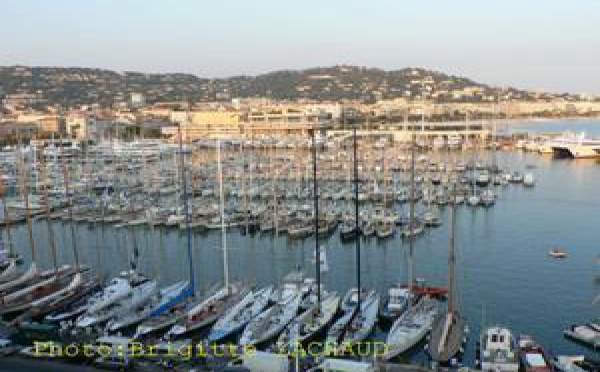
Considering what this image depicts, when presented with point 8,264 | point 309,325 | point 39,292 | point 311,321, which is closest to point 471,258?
point 311,321

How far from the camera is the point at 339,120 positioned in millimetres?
108188

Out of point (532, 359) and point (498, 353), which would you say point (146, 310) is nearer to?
point (498, 353)

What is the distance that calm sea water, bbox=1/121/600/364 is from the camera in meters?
22.2

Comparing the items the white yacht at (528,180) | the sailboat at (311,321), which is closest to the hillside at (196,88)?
the white yacht at (528,180)

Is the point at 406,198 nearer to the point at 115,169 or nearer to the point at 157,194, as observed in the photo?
the point at 157,194

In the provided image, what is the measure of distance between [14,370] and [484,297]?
16.1 meters

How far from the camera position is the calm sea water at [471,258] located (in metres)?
22.2

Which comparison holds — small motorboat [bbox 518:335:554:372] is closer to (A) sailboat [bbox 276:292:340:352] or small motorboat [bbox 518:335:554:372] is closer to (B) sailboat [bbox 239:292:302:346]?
(A) sailboat [bbox 276:292:340:352]

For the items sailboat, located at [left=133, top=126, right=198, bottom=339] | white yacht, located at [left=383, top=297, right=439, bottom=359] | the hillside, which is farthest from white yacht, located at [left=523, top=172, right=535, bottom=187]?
the hillside

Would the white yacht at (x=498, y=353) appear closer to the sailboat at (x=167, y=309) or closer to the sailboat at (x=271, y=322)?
the sailboat at (x=271, y=322)

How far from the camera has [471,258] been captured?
29.0m

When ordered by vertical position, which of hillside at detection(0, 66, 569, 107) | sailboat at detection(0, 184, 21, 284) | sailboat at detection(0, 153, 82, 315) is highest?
hillside at detection(0, 66, 569, 107)

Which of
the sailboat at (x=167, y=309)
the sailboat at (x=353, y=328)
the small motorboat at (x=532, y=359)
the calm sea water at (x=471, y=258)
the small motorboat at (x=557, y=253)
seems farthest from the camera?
the small motorboat at (x=557, y=253)

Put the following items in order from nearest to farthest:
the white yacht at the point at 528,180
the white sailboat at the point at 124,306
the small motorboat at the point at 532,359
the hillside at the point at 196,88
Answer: the small motorboat at the point at 532,359, the white sailboat at the point at 124,306, the white yacht at the point at 528,180, the hillside at the point at 196,88
